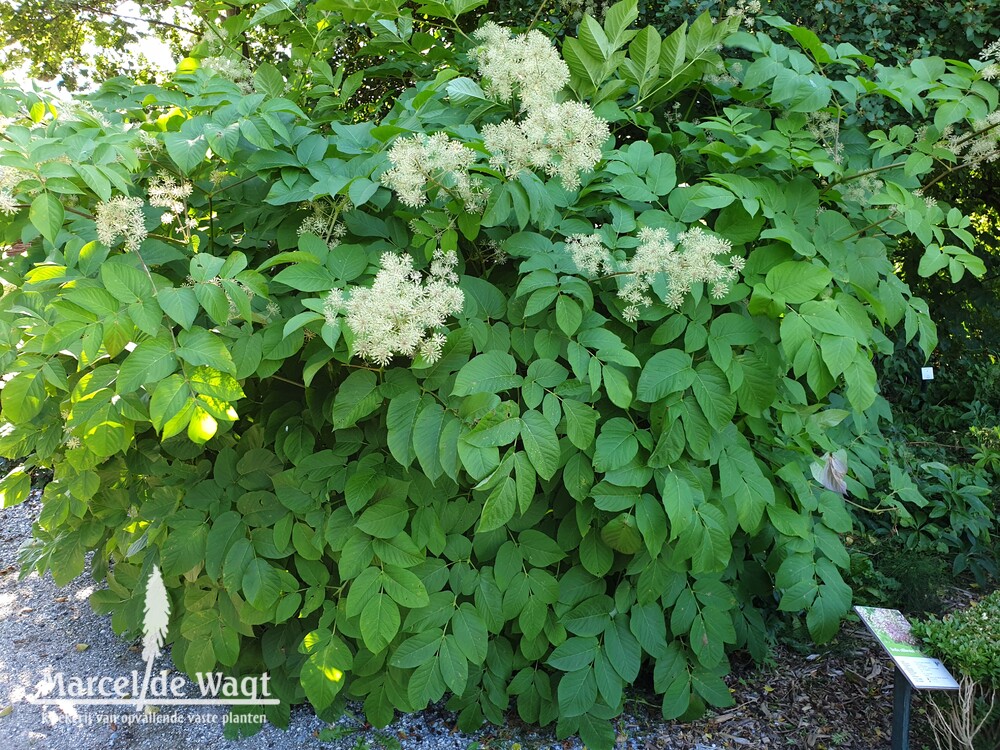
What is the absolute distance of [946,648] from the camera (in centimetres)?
191

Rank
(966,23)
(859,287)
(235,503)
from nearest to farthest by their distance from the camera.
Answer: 1. (859,287)
2. (235,503)
3. (966,23)

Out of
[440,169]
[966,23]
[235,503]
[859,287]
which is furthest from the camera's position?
[966,23]

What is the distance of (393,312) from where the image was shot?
1390 mm

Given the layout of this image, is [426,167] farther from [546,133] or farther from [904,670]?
[904,670]

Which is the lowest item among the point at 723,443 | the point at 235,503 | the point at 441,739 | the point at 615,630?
the point at 441,739

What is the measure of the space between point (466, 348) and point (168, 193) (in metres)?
0.82

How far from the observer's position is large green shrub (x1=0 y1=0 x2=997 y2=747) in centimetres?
156

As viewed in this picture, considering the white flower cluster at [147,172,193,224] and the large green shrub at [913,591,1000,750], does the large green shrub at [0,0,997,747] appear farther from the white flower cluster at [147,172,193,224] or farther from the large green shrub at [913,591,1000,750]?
the large green shrub at [913,591,1000,750]

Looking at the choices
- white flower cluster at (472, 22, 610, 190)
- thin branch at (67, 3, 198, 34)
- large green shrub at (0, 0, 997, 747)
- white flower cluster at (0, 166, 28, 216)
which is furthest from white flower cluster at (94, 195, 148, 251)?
thin branch at (67, 3, 198, 34)

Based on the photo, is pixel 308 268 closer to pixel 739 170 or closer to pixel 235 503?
pixel 235 503

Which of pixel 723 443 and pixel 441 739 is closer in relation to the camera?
pixel 723 443

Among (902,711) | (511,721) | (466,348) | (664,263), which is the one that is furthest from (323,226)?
(902,711)

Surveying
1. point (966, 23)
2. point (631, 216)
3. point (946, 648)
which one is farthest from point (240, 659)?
point (966, 23)

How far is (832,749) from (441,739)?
1.20 metres
